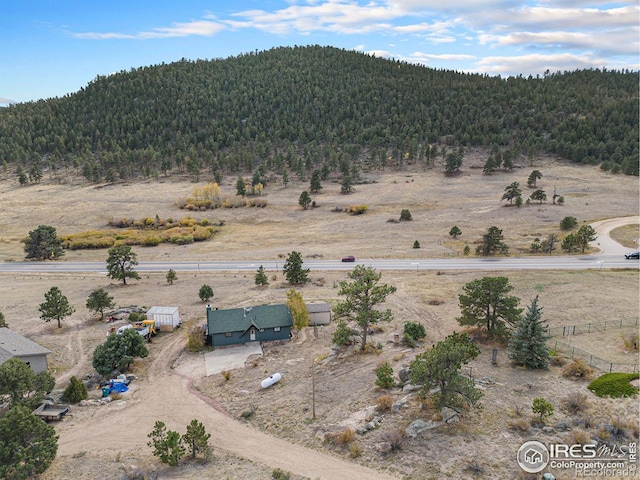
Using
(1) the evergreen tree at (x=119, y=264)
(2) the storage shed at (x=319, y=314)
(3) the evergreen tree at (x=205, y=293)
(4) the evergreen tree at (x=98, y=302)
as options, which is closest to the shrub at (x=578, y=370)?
(2) the storage shed at (x=319, y=314)

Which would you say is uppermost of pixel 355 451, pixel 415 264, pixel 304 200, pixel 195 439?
pixel 304 200

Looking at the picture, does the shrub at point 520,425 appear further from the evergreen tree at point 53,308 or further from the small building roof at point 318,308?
the evergreen tree at point 53,308

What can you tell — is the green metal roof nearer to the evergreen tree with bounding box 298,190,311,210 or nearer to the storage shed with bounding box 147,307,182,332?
the storage shed with bounding box 147,307,182,332

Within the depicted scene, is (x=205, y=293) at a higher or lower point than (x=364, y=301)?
lower

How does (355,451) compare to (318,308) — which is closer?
(355,451)

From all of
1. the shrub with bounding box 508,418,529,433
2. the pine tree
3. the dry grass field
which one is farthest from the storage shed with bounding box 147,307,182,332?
the shrub with bounding box 508,418,529,433

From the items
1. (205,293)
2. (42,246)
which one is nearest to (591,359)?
(205,293)

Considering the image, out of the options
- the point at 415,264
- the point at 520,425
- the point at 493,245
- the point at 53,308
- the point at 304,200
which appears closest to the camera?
the point at 520,425

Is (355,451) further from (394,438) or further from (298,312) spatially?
(298,312)
